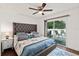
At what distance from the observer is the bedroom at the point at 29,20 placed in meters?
1.35

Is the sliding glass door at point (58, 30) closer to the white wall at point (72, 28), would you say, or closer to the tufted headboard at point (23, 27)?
the white wall at point (72, 28)

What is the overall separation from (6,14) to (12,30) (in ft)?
1.35

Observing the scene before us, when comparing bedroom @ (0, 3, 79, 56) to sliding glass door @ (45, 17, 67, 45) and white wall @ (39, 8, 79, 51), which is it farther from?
sliding glass door @ (45, 17, 67, 45)

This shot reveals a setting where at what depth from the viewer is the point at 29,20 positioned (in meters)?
1.54

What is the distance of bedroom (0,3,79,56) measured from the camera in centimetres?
135

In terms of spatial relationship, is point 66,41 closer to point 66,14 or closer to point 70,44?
point 70,44

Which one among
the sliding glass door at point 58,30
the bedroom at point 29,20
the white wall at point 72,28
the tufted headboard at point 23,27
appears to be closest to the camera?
the bedroom at point 29,20

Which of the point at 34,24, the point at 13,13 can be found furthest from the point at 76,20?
the point at 13,13

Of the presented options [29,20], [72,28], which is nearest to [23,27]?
[29,20]

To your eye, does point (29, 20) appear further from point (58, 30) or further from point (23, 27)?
point (58, 30)

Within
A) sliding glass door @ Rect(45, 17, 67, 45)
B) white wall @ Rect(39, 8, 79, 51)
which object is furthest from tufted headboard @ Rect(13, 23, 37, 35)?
sliding glass door @ Rect(45, 17, 67, 45)

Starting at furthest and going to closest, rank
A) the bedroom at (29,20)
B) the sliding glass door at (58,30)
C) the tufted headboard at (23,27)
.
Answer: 1. the sliding glass door at (58,30)
2. the tufted headboard at (23,27)
3. the bedroom at (29,20)

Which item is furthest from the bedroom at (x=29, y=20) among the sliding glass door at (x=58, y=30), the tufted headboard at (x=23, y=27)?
the sliding glass door at (x=58, y=30)

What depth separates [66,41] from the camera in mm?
2258
